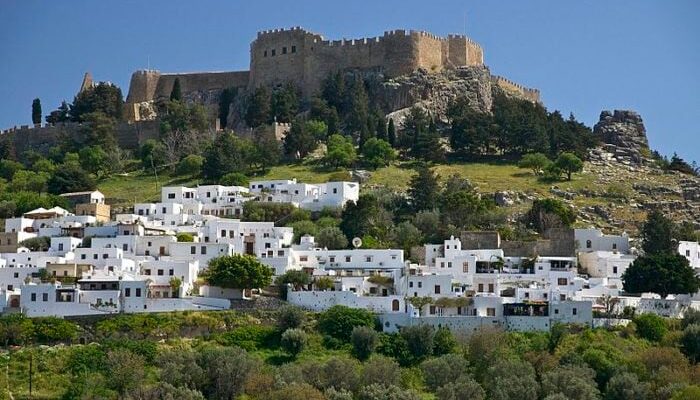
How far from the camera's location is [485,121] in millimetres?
78688

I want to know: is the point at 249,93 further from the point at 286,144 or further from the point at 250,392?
the point at 250,392

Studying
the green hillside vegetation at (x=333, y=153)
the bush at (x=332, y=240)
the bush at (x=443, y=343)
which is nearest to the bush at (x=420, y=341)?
the bush at (x=443, y=343)

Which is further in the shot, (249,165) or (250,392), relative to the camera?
(249,165)

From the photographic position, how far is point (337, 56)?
8444cm

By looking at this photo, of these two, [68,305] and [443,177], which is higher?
[443,177]

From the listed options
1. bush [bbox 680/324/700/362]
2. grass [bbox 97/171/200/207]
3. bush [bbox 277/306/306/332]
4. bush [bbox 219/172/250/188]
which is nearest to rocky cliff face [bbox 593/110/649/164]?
bush [bbox 219/172/250/188]

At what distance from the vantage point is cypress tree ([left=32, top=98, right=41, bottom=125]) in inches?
3467

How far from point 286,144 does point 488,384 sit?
98.6 ft

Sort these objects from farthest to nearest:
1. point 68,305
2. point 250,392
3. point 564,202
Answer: point 564,202 < point 68,305 < point 250,392

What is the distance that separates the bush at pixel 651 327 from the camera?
178ft

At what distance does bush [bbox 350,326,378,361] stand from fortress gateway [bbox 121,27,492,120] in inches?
1242

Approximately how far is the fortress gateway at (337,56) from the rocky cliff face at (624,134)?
24.6 ft

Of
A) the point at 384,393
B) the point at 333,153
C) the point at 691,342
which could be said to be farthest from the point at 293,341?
the point at 333,153

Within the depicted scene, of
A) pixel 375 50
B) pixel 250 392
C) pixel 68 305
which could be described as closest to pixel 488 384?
pixel 250 392
